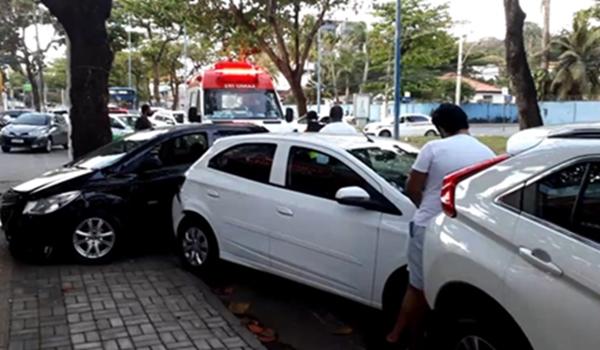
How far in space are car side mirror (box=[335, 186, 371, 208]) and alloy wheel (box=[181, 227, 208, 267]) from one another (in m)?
2.14

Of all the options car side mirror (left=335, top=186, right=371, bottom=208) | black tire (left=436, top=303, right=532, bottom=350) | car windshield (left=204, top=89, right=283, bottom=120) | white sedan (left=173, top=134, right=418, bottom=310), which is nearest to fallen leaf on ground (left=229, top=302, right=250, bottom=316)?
white sedan (left=173, top=134, right=418, bottom=310)

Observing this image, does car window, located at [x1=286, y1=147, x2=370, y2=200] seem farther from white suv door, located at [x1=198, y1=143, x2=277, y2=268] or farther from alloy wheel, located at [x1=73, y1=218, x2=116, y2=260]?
alloy wheel, located at [x1=73, y1=218, x2=116, y2=260]

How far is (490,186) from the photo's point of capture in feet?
10.7

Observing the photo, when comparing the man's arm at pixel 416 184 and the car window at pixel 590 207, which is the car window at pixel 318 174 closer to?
the man's arm at pixel 416 184

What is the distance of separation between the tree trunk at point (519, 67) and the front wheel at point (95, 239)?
6.79m

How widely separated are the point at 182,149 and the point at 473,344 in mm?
5237

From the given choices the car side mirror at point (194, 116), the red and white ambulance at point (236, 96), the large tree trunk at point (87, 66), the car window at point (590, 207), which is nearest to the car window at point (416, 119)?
the red and white ambulance at point (236, 96)

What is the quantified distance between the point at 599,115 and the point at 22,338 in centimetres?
4237

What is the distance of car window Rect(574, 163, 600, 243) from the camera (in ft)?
8.73

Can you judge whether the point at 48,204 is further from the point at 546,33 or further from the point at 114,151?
the point at 546,33

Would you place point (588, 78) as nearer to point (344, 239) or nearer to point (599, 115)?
point (599, 115)

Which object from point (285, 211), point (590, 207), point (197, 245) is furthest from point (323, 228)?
point (590, 207)

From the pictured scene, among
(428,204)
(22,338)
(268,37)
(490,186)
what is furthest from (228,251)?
(268,37)

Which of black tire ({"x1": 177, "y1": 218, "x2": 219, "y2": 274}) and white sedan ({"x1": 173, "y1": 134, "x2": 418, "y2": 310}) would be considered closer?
white sedan ({"x1": 173, "y1": 134, "x2": 418, "y2": 310})
